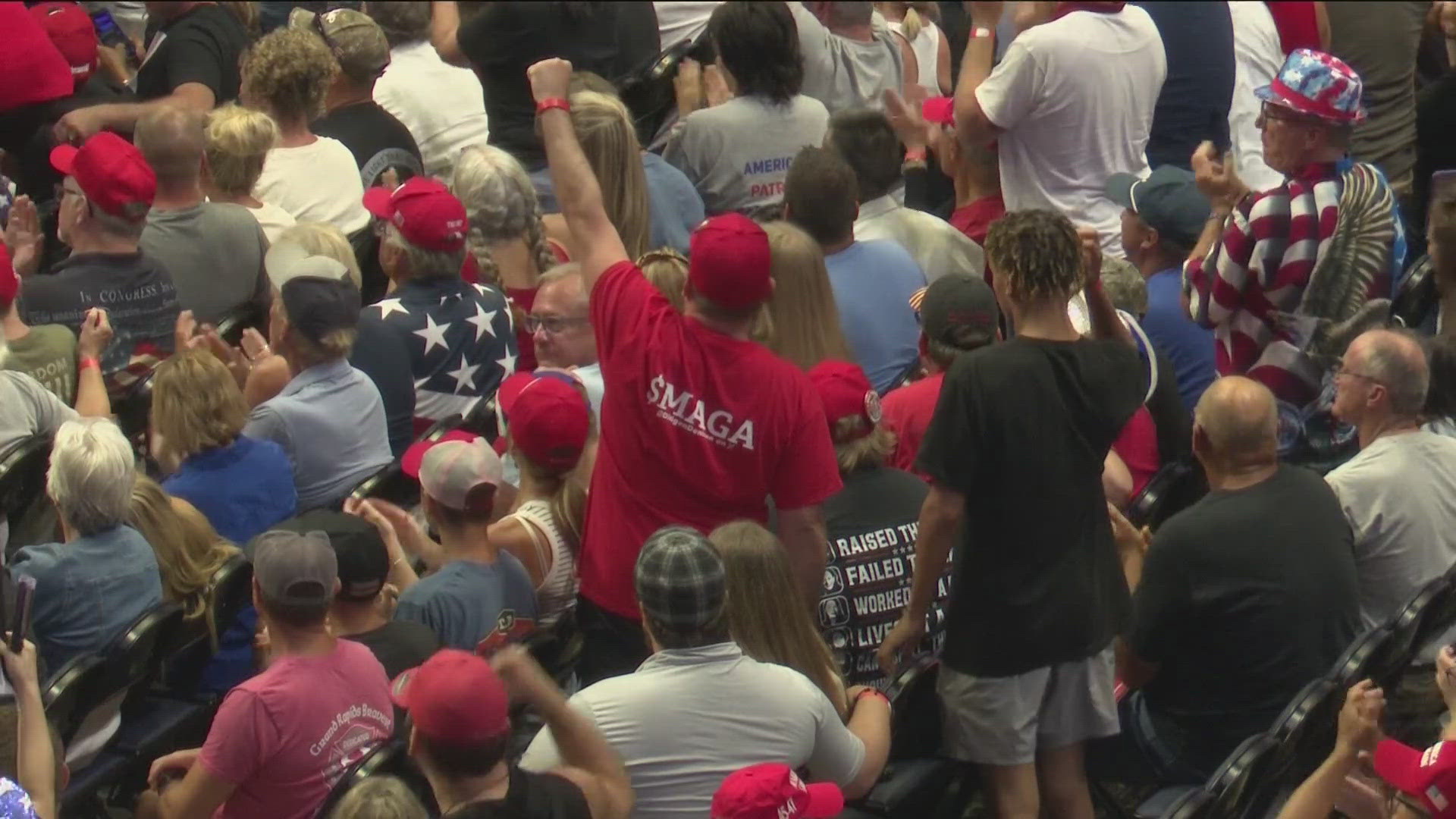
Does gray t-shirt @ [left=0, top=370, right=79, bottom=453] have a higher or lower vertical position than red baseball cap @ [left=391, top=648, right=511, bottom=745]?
lower

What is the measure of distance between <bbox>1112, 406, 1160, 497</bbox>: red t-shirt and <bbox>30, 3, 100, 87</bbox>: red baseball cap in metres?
4.19

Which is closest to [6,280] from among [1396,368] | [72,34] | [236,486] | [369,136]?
[236,486]

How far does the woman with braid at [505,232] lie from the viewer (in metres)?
6.80

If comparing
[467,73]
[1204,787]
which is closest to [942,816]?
[1204,787]

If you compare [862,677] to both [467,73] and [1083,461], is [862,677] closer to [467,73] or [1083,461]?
[1083,461]

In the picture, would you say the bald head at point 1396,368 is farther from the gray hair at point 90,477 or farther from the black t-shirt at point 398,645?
the gray hair at point 90,477

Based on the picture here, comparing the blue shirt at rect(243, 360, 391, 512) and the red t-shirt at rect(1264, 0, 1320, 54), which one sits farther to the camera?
the red t-shirt at rect(1264, 0, 1320, 54)

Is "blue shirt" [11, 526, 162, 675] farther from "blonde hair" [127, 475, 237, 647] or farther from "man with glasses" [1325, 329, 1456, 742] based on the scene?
"man with glasses" [1325, 329, 1456, 742]

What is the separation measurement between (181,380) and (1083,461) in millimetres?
2238

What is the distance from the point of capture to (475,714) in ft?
12.1

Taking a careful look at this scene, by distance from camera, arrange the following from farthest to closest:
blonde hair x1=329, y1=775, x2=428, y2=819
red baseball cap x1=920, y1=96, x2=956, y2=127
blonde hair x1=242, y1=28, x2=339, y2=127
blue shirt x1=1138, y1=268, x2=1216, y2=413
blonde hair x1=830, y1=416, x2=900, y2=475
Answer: red baseball cap x1=920, y1=96, x2=956, y2=127, blonde hair x1=242, y1=28, x2=339, y2=127, blue shirt x1=1138, y1=268, x2=1216, y2=413, blonde hair x1=830, y1=416, x2=900, y2=475, blonde hair x1=329, y1=775, x2=428, y2=819

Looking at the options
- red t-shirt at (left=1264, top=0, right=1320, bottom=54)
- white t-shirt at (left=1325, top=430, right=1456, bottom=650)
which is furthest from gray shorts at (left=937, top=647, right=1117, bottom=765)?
red t-shirt at (left=1264, top=0, right=1320, bottom=54)

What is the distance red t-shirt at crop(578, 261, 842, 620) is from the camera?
471 centimetres

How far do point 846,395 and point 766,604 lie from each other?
0.86 metres
